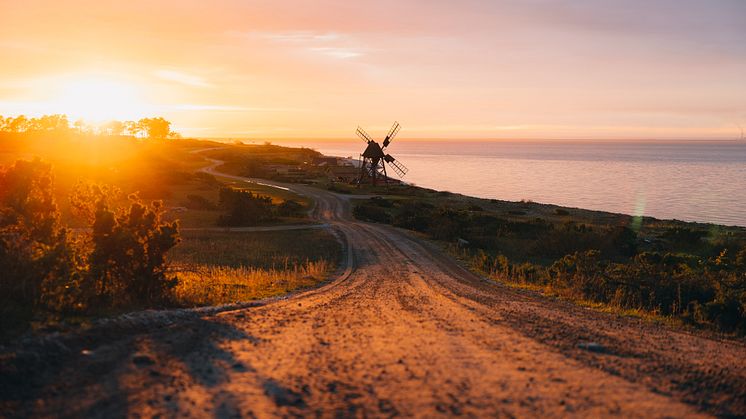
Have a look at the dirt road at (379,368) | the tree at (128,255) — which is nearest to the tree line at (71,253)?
the tree at (128,255)

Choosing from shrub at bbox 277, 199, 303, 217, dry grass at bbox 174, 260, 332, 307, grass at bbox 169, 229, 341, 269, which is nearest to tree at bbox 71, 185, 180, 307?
dry grass at bbox 174, 260, 332, 307

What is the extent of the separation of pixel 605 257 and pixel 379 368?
34833mm

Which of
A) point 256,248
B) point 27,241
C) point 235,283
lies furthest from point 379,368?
point 256,248

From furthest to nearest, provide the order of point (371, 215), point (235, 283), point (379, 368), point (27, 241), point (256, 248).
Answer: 1. point (371, 215)
2. point (256, 248)
3. point (235, 283)
4. point (27, 241)
5. point (379, 368)

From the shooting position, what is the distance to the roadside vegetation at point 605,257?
1859 cm

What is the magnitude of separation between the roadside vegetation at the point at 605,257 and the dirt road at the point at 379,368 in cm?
447

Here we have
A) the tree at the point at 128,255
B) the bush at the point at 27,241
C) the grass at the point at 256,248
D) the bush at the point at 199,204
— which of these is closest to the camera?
the bush at the point at 27,241

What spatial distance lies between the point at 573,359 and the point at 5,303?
11.7 metres

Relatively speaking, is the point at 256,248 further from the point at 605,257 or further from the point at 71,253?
the point at 605,257

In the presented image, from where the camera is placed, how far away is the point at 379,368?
9922mm

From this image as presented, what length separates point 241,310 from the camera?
14.9m

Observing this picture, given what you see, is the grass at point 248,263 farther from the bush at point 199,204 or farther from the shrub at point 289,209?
the bush at point 199,204

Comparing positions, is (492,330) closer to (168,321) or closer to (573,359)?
(573,359)

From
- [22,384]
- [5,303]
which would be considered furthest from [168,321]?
[22,384]
